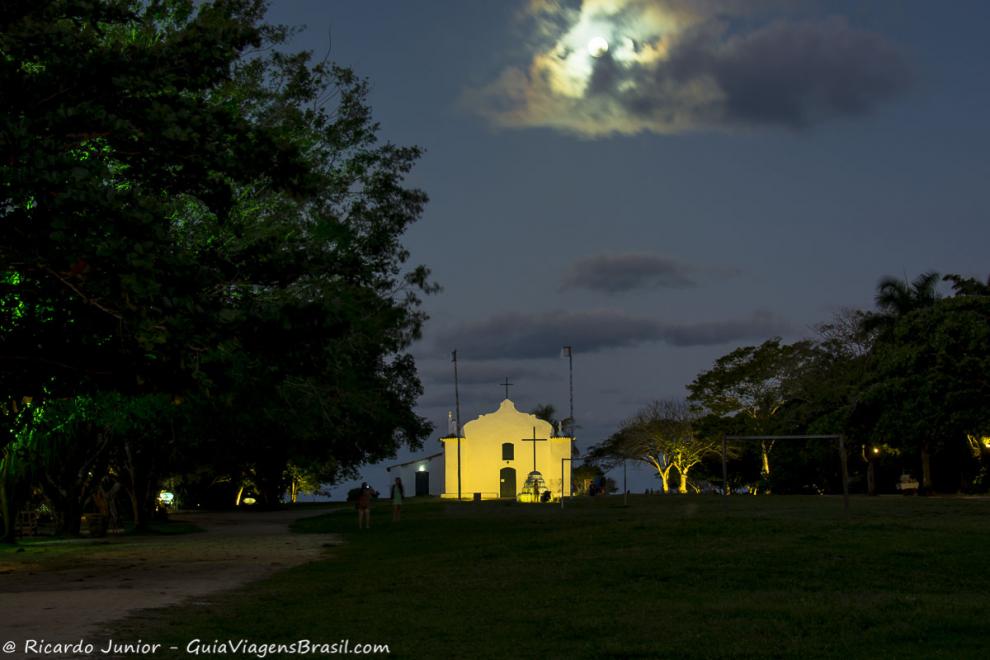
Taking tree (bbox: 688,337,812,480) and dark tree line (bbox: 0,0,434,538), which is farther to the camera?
tree (bbox: 688,337,812,480)

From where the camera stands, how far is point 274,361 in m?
18.8

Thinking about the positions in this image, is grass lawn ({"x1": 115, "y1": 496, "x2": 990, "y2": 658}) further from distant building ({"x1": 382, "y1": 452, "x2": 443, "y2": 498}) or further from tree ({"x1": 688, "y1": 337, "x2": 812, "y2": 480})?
distant building ({"x1": 382, "y1": 452, "x2": 443, "y2": 498})

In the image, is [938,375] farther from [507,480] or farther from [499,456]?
[507,480]

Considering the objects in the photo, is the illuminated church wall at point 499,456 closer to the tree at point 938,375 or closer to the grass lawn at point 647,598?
the tree at point 938,375

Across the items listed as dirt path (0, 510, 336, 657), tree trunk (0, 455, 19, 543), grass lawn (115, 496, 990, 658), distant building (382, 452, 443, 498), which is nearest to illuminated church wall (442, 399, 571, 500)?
distant building (382, 452, 443, 498)

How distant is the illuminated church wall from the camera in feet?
312

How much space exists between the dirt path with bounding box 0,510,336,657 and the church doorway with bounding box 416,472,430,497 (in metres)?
78.7

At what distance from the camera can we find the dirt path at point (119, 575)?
12.4 metres

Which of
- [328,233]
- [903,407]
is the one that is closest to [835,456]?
[903,407]

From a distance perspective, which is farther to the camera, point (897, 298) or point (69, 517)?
point (897, 298)

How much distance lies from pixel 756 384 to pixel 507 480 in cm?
2703

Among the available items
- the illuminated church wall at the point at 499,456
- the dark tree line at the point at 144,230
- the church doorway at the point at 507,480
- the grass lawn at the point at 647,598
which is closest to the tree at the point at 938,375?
the grass lawn at the point at 647,598

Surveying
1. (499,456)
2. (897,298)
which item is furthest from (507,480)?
(897,298)

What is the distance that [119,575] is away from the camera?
1898 cm
